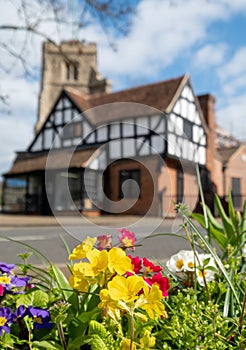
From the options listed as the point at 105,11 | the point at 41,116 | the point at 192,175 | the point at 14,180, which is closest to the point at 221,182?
the point at 14,180

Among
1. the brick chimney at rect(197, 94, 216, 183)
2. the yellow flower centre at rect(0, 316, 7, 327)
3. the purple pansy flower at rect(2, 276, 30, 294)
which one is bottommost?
the yellow flower centre at rect(0, 316, 7, 327)

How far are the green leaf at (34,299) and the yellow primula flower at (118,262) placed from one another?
15.8 inches

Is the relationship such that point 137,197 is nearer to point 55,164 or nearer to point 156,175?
point 156,175

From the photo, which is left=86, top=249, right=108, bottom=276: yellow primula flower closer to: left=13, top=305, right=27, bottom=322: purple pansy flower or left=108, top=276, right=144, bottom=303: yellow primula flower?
left=108, top=276, right=144, bottom=303: yellow primula flower

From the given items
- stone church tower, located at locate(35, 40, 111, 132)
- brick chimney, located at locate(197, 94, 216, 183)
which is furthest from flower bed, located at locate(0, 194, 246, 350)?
stone church tower, located at locate(35, 40, 111, 132)

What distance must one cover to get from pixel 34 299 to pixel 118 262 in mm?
452

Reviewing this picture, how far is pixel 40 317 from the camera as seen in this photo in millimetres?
1106

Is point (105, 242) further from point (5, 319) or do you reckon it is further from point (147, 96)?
point (147, 96)

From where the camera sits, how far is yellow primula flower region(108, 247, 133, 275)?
2.97ft

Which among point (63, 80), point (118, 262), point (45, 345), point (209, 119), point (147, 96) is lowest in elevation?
point (45, 345)

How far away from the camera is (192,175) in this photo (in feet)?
5.80

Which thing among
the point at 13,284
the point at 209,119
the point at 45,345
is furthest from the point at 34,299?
the point at 209,119

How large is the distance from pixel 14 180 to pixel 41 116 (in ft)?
55.5

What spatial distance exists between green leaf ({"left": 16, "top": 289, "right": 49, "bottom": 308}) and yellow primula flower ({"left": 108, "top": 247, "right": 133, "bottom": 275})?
401mm
